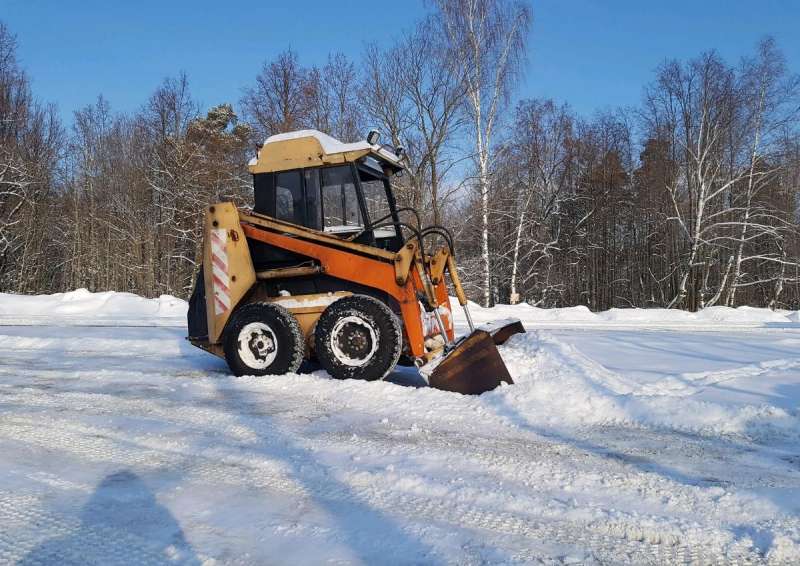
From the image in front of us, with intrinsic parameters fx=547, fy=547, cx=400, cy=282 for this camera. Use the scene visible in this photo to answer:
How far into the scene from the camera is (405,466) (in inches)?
133

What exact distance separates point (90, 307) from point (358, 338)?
14616mm

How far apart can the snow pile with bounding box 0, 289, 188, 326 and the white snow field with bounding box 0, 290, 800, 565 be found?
988cm

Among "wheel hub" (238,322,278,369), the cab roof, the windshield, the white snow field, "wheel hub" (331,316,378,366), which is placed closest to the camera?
the white snow field

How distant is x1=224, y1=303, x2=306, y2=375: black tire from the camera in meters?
6.02

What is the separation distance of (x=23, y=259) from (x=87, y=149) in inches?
318

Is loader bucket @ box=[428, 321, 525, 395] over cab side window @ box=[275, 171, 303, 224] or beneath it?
beneath

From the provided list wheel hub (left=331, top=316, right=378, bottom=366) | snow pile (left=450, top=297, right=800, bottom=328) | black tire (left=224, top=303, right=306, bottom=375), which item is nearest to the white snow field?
black tire (left=224, top=303, right=306, bottom=375)

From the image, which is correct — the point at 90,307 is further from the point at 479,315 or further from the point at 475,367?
the point at 475,367

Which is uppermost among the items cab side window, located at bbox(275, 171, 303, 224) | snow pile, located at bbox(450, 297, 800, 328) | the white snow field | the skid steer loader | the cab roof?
the cab roof

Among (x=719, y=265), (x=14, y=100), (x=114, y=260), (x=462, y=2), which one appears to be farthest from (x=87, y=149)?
(x=719, y=265)

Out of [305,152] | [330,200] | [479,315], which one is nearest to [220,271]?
[330,200]

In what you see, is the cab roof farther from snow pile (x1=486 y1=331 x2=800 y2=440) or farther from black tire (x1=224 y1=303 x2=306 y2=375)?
snow pile (x1=486 y1=331 x2=800 y2=440)

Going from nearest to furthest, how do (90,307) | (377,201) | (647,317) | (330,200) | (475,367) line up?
(475,367), (330,200), (377,201), (647,317), (90,307)

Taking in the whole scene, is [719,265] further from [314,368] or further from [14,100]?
[14,100]
